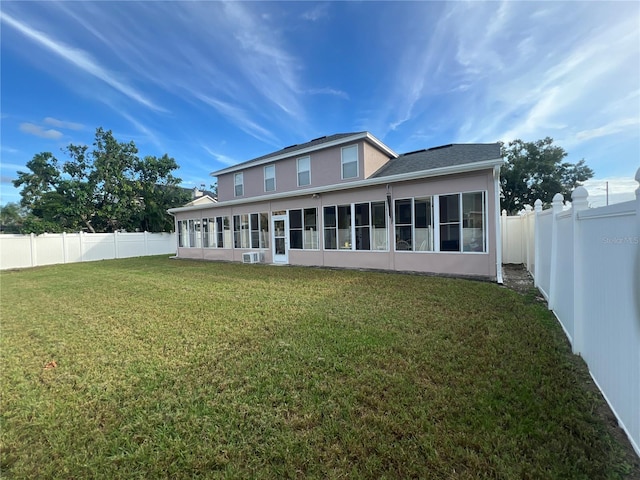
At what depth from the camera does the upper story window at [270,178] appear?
1558 cm

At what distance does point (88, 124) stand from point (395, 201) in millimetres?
22103

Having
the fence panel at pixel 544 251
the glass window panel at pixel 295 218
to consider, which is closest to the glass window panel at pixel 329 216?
the glass window panel at pixel 295 218

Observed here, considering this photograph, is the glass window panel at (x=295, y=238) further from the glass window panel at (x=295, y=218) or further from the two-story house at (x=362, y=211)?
the glass window panel at (x=295, y=218)

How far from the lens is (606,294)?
2.37 metres

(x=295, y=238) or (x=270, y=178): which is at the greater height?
(x=270, y=178)

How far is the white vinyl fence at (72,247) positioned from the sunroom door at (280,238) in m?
13.4

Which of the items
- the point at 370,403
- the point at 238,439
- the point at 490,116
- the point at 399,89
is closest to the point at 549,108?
the point at 490,116

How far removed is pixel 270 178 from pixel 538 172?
20.5 meters

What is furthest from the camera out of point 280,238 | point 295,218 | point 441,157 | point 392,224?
point 280,238

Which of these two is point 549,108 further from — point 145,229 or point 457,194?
point 145,229

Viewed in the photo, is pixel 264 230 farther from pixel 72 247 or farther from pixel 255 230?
pixel 72 247

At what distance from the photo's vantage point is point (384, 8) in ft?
28.7

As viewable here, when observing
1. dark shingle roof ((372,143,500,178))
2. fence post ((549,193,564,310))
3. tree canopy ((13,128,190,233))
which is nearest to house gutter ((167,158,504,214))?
dark shingle roof ((372,143,500,178))

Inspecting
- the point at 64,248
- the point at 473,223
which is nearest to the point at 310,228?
the point at 473,223
